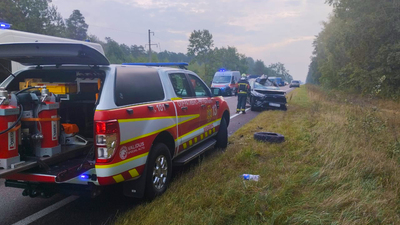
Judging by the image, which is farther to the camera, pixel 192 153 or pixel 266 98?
pixel 266 98

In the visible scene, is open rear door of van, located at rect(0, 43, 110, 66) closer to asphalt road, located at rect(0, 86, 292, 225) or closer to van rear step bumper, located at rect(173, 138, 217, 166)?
asphalt road, located at rect(0, 86, 292, 225)

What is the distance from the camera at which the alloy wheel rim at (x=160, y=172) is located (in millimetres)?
4238

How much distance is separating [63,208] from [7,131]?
144cm

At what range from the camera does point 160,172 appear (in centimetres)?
434

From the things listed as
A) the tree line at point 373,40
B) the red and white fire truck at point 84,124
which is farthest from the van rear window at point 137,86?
the tree line at point 373,40

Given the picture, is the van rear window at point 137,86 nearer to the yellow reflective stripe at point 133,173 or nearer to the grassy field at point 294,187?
the yellow reflective stripe at point 133,173

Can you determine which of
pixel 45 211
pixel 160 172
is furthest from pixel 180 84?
pixel 45 211

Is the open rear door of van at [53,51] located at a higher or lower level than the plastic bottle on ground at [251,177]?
higher

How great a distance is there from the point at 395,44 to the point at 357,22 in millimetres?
2661

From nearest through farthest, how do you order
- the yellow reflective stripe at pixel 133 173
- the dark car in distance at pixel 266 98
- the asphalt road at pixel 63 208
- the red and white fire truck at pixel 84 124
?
the red and white fire truck at pixel 84 124
the yellow reflective stripe at pixel 133 173
the asphalt road at pixel 63 208
the dark car in distance at pixel 266 98

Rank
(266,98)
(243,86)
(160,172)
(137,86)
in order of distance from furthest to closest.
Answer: (266,98), (243,86), (160,172), (137,86)

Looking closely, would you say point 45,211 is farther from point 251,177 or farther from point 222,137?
point 222,137

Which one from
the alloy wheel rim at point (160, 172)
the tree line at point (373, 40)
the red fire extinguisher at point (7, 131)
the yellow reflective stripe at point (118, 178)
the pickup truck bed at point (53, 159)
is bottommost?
the alloy wheel rim at point (160, 172)

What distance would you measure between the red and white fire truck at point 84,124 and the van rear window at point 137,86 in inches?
0.6
